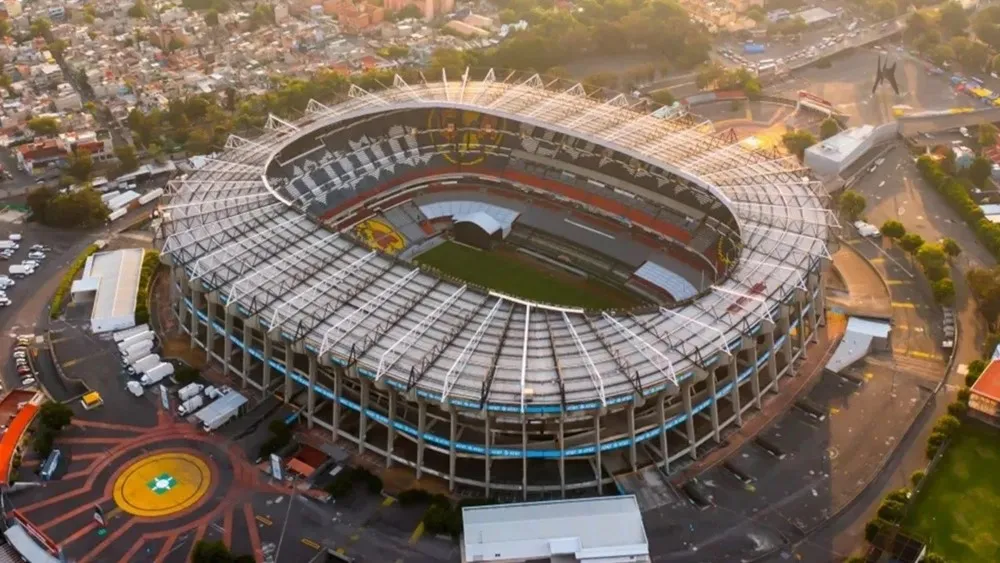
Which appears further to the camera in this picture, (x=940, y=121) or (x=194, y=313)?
(x=940, y=121)

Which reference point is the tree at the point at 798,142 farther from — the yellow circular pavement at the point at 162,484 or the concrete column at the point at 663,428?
the yellow circular pavement at the point at 162,484

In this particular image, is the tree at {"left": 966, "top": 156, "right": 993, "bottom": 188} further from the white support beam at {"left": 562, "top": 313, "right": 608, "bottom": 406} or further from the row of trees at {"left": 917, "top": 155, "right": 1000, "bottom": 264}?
the white support beam at {"left": 562, "top": 313, "right": 608, "bottom": 406}

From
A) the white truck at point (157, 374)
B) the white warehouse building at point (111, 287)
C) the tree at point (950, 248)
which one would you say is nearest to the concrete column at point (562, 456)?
the white truck at point (157, 374)

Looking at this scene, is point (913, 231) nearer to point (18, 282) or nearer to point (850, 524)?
point (850, 524)

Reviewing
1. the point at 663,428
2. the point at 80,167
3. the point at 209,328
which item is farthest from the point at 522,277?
the point at 80,167

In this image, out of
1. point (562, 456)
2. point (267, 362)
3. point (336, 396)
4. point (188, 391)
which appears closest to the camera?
point (562, 456)

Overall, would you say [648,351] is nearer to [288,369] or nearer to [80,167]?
[288,369]
